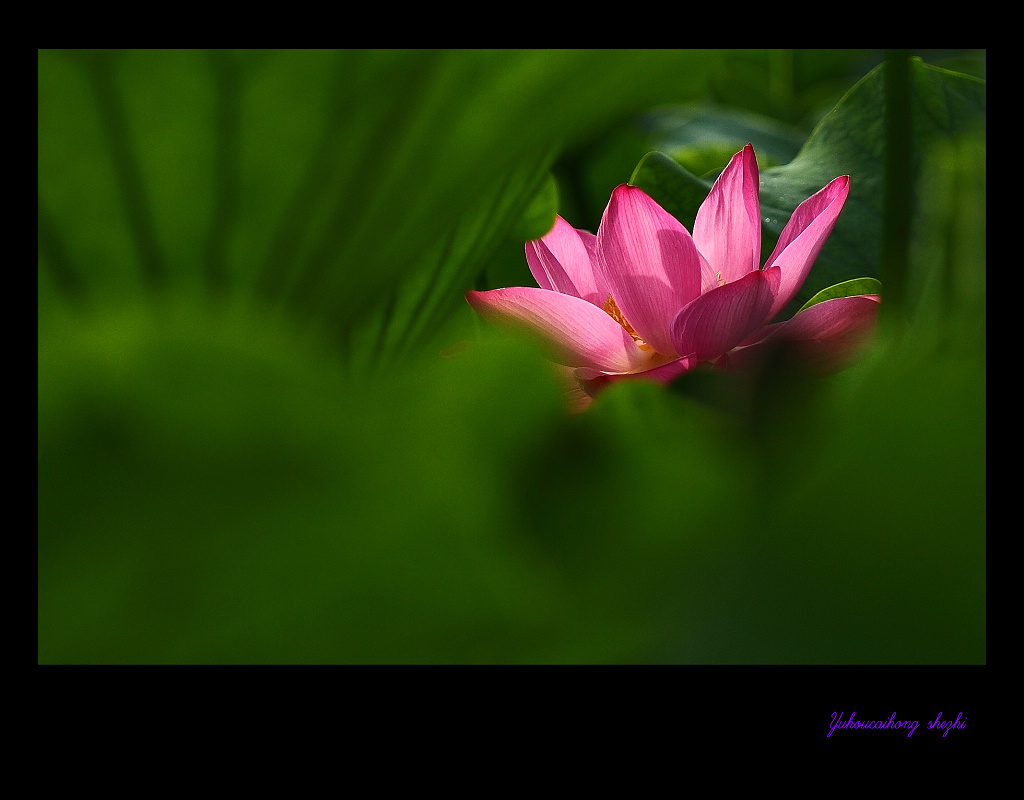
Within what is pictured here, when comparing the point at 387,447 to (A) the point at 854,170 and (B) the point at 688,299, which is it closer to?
(B) the point at 688,299

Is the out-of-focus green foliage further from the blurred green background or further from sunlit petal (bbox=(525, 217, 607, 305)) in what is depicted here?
the blurred green background

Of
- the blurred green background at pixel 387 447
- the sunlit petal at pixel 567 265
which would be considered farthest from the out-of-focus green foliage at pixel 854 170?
the blurred green background at pixel 387 447

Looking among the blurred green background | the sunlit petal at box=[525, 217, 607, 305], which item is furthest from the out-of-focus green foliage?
the blurred green background

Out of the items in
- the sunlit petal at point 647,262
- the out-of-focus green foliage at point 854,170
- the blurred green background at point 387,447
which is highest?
the out-of-focus green foliage at point 854,170

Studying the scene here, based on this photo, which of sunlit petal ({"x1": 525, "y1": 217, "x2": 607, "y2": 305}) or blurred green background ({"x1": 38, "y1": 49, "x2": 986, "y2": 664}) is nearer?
blurred green background ({"x1": 38, "y1": 49, "x2": 986, "y2": 664})

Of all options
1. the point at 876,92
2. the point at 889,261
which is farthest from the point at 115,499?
the point at 876,92

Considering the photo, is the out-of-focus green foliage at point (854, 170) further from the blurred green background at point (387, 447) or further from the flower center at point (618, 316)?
the blurred green background at point (387, 447)

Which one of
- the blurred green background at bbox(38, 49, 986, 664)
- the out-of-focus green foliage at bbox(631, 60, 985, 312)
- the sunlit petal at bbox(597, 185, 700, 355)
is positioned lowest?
the blurred green background at bbox(38, 49, 986, 664)
